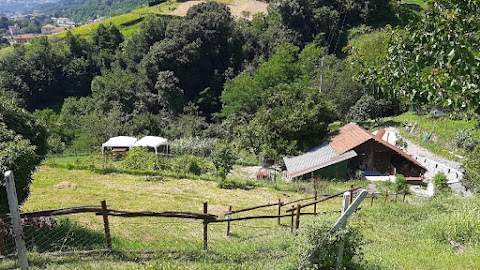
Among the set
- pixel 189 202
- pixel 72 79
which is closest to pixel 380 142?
pixel 189 202

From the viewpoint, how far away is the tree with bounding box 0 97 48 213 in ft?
25.2

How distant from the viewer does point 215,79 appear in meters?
48.7

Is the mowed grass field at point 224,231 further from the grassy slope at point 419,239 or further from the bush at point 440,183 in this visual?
the bush at point 440,183

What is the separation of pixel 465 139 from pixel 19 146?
85.4 feet

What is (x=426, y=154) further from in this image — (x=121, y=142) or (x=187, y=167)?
(x=121, y=142)

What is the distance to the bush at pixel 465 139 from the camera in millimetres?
24263

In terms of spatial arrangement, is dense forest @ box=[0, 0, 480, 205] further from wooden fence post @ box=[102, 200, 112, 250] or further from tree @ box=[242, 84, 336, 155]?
wooden fence post @ box=[102, 200, 112, 250]

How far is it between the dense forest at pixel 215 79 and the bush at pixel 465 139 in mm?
7029

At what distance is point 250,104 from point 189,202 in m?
25.0

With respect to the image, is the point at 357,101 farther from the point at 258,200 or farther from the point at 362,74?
the point at 362,74

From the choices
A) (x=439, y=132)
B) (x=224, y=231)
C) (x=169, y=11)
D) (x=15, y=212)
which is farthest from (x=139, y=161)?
(x=169, y=11)

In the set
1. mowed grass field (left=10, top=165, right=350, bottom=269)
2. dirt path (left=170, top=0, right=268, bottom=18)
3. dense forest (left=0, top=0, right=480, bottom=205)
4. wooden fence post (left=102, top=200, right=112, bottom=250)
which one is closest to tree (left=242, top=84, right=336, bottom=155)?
dense forest (left=0, top=0, right=480, bottom=205)

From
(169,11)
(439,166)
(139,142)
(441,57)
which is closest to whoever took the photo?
(441,57)

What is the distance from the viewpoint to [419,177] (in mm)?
22609
